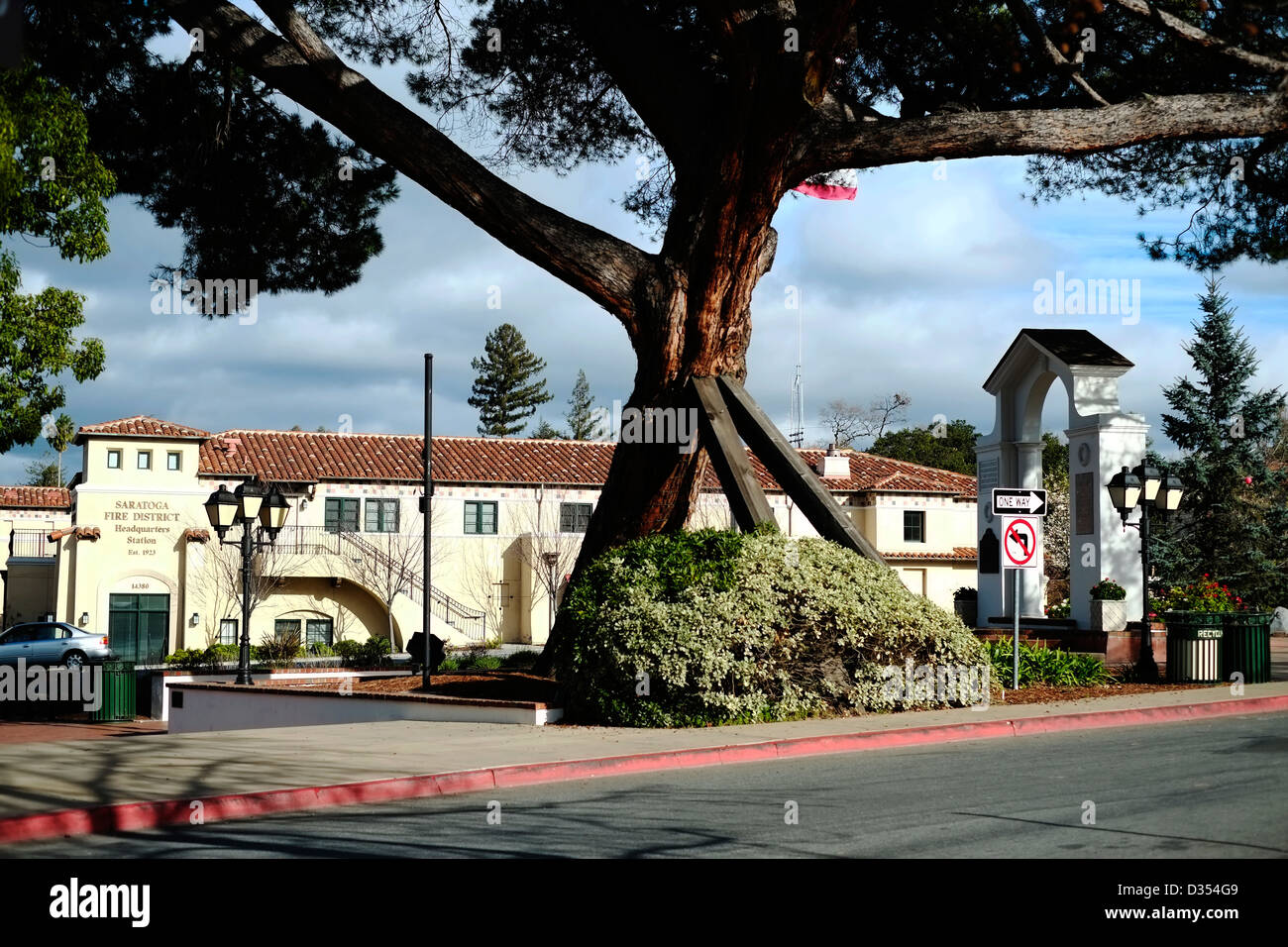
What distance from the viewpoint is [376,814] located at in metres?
8.88

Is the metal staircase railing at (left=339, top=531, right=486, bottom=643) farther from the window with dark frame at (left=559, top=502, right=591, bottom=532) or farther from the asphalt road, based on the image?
the asphalt road

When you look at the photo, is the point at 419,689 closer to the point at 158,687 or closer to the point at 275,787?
the point at 275,787

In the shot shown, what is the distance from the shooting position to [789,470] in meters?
15.7

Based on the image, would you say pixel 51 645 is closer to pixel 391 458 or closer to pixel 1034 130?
pixel 391 458

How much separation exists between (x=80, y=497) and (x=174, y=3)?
99.6ft

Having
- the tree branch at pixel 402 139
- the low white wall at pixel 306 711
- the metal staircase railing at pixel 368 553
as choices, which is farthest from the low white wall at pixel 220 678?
the metal staircase railing at pixel 368 553

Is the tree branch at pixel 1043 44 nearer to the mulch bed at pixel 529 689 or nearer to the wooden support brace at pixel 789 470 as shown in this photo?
the wooden support brace at pixel 789 470

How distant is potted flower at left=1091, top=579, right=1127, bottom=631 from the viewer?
20594mm

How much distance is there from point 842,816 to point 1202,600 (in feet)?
41.2

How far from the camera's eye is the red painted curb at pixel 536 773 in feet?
27.7

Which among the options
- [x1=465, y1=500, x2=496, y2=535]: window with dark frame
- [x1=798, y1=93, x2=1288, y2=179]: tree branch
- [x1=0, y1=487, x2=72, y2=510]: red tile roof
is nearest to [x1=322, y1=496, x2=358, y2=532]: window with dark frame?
[x1=465, y1=500, x2=496, y2=535]: window with dark frame

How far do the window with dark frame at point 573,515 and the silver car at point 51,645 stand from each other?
16816 millimetres
